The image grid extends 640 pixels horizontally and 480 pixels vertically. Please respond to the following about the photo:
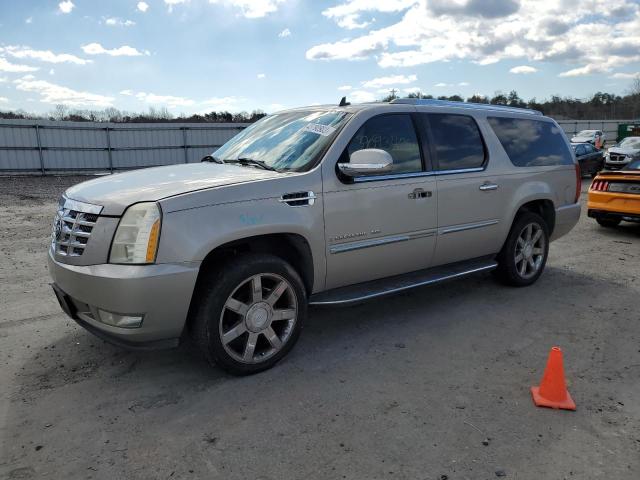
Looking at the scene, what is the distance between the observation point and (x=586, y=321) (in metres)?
4.71

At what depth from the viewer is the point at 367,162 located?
369cm

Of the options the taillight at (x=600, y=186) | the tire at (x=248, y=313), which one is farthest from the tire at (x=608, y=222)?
the tire at (x=248, y=313)

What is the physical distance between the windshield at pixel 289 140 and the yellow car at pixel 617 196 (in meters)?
6.43

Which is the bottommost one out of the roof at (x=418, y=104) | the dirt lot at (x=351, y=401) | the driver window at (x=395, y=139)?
the dirt lot at (x=351, y=401)

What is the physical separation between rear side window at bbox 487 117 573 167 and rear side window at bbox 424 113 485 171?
1.24 ft

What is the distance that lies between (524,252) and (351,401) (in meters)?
3.26

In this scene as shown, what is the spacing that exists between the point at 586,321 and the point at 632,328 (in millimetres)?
365

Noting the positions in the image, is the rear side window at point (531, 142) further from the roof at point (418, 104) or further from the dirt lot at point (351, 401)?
the dirt lot at point (351, 401)

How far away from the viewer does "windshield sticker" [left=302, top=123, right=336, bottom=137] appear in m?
4.04

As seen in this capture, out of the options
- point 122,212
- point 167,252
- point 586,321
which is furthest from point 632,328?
point 122,212

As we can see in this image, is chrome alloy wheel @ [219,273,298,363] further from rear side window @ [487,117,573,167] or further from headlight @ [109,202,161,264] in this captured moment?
rear side window @ [487,117,573,167]

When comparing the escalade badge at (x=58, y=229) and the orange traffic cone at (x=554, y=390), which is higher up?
the escalade badge at (x=58, y=229)

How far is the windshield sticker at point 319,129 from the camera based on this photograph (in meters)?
4.04

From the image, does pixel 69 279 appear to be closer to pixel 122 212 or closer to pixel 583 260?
pixel 122 212
